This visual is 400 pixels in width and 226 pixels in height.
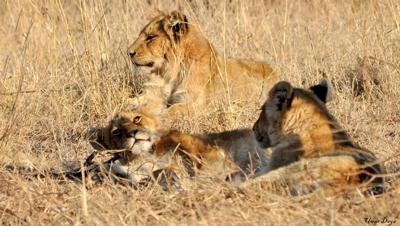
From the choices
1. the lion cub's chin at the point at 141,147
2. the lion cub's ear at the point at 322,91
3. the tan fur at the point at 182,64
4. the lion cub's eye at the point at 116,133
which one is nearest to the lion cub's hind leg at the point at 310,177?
the lion cub's ear at the point at 322,91

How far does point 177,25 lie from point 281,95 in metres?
3.59

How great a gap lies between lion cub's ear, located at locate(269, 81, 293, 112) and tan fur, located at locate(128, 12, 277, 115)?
3206 millimetres

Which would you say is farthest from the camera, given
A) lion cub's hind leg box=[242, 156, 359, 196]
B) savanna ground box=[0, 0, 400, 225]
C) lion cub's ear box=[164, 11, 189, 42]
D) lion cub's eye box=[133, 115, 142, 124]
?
lion cub's ear box=[164, 11, 189, 42]

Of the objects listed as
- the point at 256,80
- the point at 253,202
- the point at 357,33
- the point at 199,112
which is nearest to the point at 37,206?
the point at 253,202

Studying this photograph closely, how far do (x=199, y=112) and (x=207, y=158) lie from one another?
2149mm

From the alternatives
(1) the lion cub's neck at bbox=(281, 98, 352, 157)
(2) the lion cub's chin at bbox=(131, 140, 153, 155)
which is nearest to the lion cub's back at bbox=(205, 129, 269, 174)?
(2) the lion cub's chin at bbox=(131, 140, 153, 155)

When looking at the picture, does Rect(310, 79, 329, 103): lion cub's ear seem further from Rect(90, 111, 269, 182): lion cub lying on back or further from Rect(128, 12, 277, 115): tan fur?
Rect(128, 12, 277, 115): tan fur

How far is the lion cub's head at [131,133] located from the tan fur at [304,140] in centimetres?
76

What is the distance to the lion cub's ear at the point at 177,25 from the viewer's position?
8.38m

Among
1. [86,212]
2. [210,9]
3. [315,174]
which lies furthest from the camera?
[210,9]

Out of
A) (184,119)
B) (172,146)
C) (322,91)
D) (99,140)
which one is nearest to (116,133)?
(99,140)

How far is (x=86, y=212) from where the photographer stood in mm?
4324

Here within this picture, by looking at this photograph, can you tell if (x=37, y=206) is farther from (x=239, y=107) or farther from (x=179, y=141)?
(x=239, y=107)

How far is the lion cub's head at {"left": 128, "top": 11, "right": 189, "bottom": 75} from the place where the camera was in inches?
334
